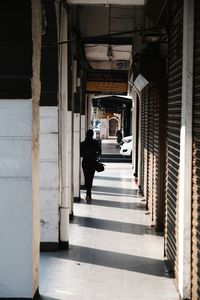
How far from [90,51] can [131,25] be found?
527cm

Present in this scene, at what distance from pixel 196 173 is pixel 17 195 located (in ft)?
6.65

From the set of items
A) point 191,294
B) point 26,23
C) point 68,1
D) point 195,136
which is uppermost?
point 68,1

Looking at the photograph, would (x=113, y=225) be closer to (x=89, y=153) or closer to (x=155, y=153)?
Answer: (x=155, y=153)

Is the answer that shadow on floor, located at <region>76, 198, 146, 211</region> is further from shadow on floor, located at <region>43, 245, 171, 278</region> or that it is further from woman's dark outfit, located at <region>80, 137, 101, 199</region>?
shadow on floor, located at <region>43, 245, 171, 278</region>

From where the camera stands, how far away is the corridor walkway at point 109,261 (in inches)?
319

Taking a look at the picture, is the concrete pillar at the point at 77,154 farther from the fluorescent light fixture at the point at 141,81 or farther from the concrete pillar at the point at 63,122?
the concrete pillar at the point at 63,122

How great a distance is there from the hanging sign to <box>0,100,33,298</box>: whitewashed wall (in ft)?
44.2

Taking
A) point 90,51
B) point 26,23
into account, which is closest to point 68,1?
point 26,23

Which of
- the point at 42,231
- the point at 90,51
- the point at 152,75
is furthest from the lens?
the point at 90,51

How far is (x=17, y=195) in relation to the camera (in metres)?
7.28

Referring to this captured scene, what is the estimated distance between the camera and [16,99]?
7309mm

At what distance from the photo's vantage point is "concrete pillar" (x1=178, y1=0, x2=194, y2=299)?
7.13m

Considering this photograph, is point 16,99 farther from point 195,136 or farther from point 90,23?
point 90,23

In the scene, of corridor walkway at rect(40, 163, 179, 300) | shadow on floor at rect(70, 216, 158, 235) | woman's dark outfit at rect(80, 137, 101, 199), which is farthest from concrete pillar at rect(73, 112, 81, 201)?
shadow on floor at rect(70, 216, 158, 235)
